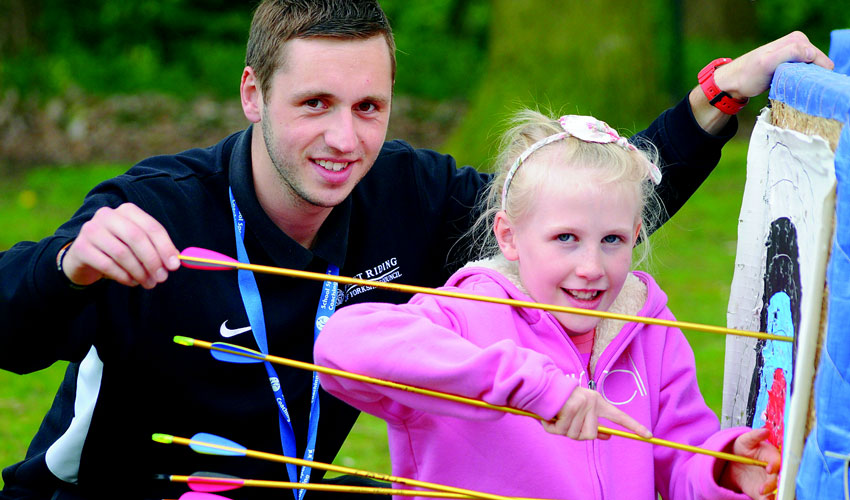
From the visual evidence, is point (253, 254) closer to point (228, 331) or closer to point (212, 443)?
point (228, 331)

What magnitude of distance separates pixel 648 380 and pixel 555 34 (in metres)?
7.05

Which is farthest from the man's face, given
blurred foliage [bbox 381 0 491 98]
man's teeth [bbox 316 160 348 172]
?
blurred foliage [bbox 381 0 491 98]

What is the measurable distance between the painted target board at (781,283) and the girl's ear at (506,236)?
56 cm

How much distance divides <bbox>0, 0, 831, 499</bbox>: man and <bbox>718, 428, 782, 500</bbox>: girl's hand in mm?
917

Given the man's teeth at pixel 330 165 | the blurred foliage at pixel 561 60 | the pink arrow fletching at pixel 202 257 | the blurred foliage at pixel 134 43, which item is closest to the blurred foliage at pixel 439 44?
the blurred foliage at pixel 134 43

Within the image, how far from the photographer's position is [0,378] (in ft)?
18.5

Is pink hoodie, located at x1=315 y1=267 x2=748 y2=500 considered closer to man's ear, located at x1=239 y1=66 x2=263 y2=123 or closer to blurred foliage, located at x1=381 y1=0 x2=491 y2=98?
man's ear, located at x1=239 y1=66 x2=263 y2=123

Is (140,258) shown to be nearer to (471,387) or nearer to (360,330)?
(360,330)

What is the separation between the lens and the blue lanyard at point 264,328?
2723 millimetres

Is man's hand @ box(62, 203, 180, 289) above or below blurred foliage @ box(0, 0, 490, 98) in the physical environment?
below

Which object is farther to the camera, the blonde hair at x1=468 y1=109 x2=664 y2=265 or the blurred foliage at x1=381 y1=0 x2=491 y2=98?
the blurred foliage at x1=381 y1=0 x2=491 y2=98

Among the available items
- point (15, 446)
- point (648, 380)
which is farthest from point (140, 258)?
point (15, 446)

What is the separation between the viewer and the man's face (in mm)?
2736

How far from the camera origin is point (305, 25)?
2783mm
